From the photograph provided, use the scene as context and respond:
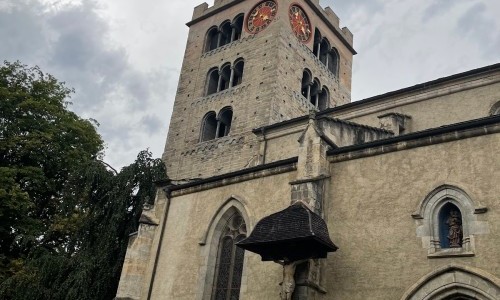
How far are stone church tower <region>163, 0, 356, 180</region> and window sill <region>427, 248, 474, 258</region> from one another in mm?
14448

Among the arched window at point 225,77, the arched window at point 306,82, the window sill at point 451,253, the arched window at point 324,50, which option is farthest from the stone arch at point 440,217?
the arched window at point 324,50

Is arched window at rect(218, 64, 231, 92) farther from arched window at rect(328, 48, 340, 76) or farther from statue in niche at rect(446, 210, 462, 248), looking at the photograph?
statue in niche at rect(446, 210, 462, 248)

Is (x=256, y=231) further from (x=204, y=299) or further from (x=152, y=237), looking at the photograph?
(x=152, y=237)

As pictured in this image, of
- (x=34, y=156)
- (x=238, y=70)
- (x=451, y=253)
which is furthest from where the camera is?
(x=238, y=70)

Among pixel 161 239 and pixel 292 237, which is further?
pixel 161 239

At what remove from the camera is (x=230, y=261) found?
517 inches

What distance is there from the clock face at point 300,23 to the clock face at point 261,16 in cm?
103

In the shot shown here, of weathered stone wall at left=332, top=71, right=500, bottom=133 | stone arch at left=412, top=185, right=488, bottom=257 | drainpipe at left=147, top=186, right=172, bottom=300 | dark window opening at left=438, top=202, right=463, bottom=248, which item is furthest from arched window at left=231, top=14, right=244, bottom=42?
dark window opening at left=438, top=202, right=463, bottom=248

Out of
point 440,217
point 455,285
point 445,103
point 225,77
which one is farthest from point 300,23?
point 455,285

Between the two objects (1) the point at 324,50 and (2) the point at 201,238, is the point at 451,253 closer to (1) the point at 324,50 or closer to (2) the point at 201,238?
(2) the point at 201,238

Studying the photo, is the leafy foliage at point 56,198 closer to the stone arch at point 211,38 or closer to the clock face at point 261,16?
the stone arch at point 211,38

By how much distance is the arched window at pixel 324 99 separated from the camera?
29.2m

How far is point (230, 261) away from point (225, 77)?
17150 millimetres

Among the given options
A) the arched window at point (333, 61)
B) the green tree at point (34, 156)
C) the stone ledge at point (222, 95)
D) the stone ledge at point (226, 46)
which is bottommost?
the green tree at point (34, 156)
